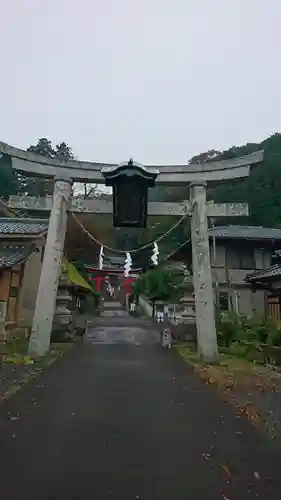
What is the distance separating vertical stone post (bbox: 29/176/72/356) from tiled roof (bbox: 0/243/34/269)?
7.57 ft

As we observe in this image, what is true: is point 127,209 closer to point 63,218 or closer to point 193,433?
point 63,218

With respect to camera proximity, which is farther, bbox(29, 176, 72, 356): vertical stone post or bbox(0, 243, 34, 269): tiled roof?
bbox(0, 243, 34, 269): tiled roof

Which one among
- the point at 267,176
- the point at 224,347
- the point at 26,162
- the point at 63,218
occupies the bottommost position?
the point at 224,347

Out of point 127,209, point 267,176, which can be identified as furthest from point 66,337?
point 267,176

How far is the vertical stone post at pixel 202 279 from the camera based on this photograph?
14297mm

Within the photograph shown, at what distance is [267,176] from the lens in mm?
49125

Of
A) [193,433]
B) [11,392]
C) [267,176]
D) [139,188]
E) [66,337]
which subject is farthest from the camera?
[267,176]

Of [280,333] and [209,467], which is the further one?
[280,333]

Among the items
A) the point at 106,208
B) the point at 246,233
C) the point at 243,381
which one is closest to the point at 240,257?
the point at 246,233

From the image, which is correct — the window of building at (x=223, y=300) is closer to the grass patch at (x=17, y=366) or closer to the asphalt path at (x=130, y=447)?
the grass patch at (x=17, y=366)

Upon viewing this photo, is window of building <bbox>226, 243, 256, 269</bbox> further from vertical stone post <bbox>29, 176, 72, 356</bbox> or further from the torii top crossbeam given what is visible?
vertical stone post <bbox>29, 176, 72, 356</bbox>

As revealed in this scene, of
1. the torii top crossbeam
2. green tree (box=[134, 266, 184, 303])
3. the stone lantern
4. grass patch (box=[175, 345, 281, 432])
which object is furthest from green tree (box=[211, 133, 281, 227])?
grass patch (box=[175, 345, 281, 432])

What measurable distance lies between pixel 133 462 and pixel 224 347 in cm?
1457

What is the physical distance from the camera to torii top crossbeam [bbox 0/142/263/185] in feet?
49.4
